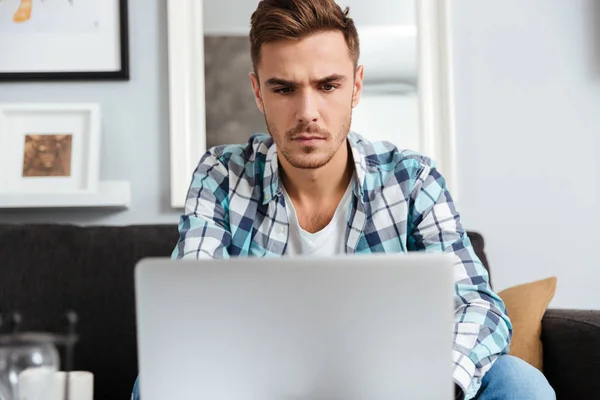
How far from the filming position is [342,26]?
5.39 ft

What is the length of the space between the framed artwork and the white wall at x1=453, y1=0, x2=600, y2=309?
3.31 feet

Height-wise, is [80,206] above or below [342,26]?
below

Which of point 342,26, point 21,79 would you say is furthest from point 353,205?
point 21,79

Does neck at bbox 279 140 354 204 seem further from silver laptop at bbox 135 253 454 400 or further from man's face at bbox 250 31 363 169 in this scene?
silver laptop at bbox 135 253 454 400

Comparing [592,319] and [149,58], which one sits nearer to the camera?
[592,319]

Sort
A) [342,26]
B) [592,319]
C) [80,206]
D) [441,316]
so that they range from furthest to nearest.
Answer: [80,206] < [342,26] < [592,319] < [441,316]

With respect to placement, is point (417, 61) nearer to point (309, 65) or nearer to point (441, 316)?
point (309, 65)

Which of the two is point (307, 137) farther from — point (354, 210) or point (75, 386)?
point (75, 386)

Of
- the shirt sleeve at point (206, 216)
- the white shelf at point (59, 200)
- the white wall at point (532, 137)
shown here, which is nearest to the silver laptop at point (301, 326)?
the shirt sleeve at point (206, 216)

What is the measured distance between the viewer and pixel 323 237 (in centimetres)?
159

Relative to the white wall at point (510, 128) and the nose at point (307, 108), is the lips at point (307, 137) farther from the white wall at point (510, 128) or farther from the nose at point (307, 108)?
the white wall at point (510, 128)

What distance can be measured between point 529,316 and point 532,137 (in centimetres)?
71

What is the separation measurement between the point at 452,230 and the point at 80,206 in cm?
110

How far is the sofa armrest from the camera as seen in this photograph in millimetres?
1486
